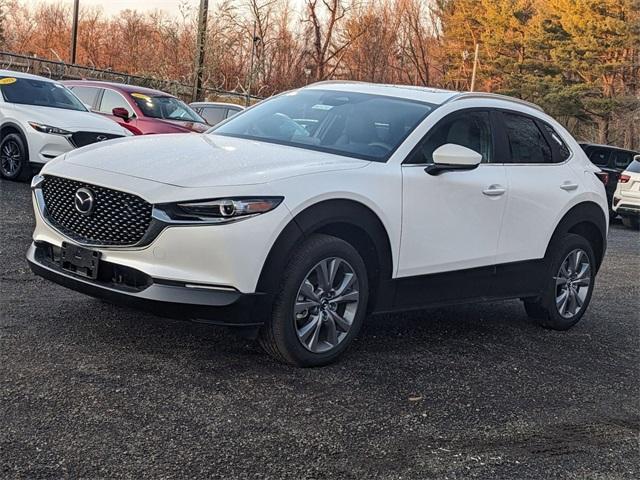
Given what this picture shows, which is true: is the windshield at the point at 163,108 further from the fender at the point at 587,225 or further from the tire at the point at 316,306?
the tire at the point at 316,306

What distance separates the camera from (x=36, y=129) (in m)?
11.5

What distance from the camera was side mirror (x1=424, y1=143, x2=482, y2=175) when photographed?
17.1ft

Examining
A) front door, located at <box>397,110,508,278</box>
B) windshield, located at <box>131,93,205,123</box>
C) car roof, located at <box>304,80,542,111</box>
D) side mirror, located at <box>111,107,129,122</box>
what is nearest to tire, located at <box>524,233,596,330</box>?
front door, located at <box>397,110,508,278</box>

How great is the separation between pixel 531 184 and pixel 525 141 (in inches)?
15.6

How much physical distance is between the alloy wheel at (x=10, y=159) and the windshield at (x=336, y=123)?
259 inches

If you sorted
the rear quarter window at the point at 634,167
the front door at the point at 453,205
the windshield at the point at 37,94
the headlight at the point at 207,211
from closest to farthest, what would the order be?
the headlight at the point at 207,211 → the front door at the point at 453,205 → the windshield at the point at 37,94 → the rear quarter window at the point at 634,167

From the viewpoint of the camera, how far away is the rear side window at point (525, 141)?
615cm

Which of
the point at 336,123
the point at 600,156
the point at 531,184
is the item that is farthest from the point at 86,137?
the point at 600,156

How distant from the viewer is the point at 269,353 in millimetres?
4699

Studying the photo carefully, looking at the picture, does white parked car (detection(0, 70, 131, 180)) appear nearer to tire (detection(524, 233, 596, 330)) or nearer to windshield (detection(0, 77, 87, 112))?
windshield (detection(0, 77, 87, 112))

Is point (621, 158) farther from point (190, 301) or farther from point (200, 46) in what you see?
point (190, 301)

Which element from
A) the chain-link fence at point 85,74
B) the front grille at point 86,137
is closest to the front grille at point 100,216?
the front grille at point 86,137

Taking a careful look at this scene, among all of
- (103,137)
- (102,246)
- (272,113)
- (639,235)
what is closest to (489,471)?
(102,246)

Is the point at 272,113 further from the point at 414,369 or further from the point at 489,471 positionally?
the point at 489,471
